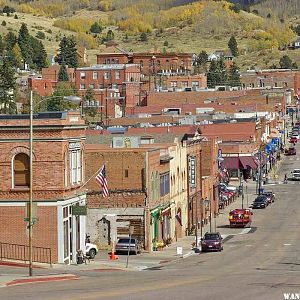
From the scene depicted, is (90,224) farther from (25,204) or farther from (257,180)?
(257,180)

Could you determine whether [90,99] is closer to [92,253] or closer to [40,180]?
[92,253]

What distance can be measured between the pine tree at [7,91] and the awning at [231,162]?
2713 cm

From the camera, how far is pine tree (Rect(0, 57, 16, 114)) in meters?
152

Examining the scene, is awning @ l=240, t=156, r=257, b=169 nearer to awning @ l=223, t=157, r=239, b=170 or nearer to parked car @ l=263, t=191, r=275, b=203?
awning @ l=223, t=157, r=239, b=170

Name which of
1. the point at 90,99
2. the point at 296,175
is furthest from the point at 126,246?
the point at 90,99

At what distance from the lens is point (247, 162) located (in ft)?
445

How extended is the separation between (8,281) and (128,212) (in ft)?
87.7

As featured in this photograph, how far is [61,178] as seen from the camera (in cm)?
6162

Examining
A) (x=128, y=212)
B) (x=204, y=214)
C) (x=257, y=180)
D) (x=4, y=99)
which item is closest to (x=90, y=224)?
(x=128, y=212)

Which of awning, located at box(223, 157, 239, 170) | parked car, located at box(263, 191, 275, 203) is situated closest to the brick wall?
parked car, located at box(263, 191, 275, 203)

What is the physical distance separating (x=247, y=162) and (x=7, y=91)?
4113 cm

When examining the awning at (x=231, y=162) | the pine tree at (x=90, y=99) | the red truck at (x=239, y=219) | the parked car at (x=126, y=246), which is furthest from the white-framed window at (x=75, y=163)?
the pine tree at (x=90, y=99)

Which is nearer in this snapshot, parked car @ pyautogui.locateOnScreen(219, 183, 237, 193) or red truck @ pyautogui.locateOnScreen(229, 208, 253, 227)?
red truck @ pyautogui.locateOnScreen(229, 208, 253, 227)

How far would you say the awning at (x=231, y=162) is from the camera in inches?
5315
